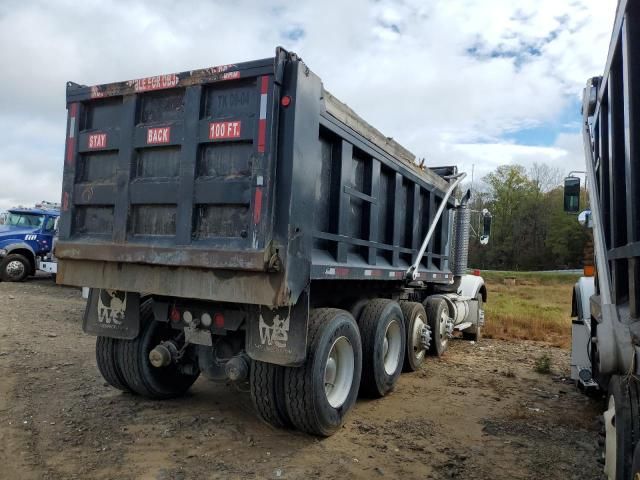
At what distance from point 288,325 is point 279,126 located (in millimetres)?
1537

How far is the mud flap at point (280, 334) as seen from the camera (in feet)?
13.1

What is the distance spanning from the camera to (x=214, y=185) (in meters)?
4.02

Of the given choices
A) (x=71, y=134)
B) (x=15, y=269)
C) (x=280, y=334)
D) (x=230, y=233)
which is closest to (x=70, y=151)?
(x=71, y=134)

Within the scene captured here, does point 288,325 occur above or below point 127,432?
above

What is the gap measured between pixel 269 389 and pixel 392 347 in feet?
8.07

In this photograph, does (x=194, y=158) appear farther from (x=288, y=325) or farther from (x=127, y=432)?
(x=127, y=432)

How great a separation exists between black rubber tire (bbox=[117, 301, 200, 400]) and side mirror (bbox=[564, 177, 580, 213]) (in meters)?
A: 4.56

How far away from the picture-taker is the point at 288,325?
405 cm

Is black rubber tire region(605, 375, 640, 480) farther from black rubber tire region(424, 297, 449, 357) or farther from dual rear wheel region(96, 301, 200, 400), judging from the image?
black rubber tire region(424, 297, 449, 357)

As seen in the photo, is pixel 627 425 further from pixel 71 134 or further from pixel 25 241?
pixel 25 241

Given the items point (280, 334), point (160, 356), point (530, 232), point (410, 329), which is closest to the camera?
point (280, 334)

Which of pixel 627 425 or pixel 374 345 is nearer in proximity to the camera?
pixel 627 425

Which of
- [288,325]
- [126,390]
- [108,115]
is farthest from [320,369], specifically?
[108,115]

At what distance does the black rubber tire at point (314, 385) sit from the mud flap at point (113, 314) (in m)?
1.66
